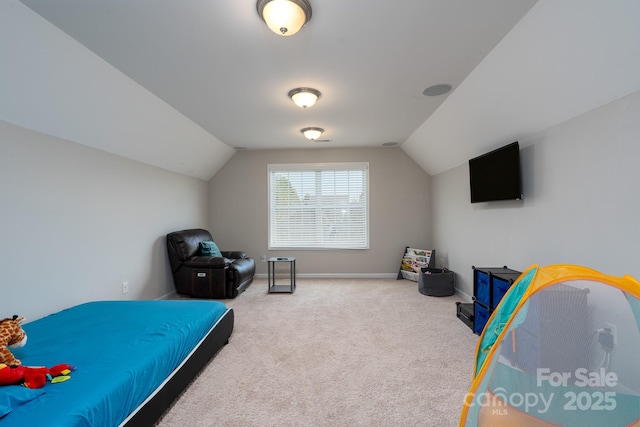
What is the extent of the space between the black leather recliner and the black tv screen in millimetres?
3481

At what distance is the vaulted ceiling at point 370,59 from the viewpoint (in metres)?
1.77

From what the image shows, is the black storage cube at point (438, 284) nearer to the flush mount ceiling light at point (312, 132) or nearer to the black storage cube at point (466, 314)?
the black storage cube at point (466, 314)

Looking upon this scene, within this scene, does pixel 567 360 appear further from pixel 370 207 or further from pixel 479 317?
pixel 370 207

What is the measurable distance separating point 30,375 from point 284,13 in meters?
2.36

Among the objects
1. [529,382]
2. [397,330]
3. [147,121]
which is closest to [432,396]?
[529,382]

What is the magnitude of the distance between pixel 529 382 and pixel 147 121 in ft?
13.1

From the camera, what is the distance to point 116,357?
1662mm

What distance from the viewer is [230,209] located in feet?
19.1

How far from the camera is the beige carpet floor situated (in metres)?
1.76

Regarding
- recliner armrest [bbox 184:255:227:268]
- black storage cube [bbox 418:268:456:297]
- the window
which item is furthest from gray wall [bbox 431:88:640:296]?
recliner armrest [bbox 184:255:227:268]

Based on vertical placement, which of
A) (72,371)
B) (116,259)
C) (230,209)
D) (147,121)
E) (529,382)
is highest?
(147,121)

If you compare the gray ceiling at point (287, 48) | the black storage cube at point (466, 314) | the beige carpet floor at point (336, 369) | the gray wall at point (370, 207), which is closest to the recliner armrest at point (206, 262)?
the beige carpet floor at point (336, 369)

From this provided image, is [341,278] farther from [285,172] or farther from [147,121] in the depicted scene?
[147,121]

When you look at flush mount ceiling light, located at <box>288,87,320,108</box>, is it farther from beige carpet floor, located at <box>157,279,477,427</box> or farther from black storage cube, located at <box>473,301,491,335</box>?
black storage cube, located at <box>473,301,491,335</box>
